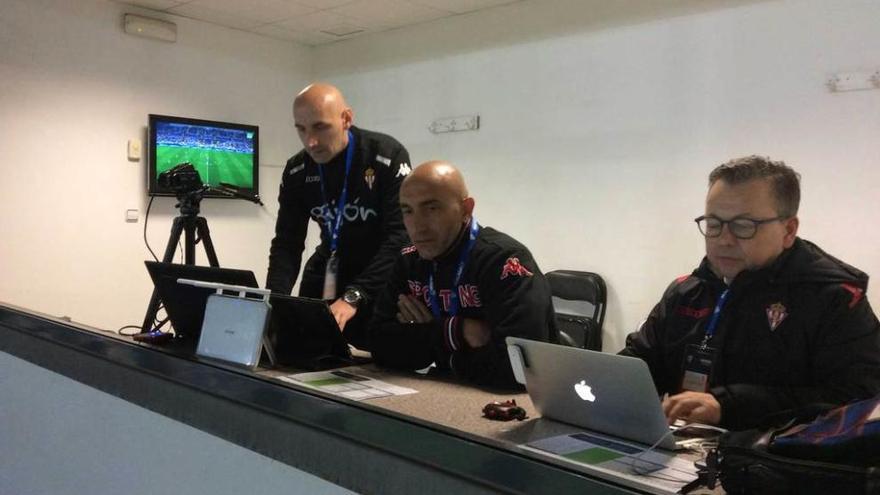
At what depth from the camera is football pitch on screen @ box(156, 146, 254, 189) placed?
16.8 feet

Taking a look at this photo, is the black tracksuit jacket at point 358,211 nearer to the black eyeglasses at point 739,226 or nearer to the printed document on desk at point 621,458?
the black eyeglasses at point 739,226

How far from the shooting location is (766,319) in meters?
1.52

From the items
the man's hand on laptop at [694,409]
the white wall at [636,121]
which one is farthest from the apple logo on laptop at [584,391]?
the white wall at [636,121]

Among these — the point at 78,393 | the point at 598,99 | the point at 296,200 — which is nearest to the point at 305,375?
the point at 78,393

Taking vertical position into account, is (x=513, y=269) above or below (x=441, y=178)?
below

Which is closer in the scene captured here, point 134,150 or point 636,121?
point 636,121

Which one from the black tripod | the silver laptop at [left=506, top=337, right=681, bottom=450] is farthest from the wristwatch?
the black tripod

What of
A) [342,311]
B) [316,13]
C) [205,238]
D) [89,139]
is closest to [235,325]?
[342,311]

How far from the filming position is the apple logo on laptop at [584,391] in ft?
4.11

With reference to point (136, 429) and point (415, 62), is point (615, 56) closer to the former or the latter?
point (415, 62)

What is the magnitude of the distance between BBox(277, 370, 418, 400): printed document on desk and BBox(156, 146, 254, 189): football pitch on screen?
375 centimetres

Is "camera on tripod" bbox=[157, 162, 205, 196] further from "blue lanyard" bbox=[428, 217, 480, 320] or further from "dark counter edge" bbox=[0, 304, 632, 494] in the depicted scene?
"blue lanyard" bbox=[428, 217, 480, 320]

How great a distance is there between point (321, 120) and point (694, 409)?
4.61 ft

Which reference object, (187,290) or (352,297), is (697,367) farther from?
(187,290)
